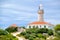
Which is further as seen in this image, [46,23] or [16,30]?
Answer: [46,23]

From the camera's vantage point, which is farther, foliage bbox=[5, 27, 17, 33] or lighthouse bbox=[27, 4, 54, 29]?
lighthouse bbox=[27, 4, 54, 29]

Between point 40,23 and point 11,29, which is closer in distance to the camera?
point 11,29

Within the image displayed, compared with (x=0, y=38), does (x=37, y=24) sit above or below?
below

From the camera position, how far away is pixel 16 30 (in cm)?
5219

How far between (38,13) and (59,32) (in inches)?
1130

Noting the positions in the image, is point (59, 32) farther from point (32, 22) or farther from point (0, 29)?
point (32, 22)

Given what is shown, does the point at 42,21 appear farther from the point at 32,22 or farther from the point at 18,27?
the point at 18,27

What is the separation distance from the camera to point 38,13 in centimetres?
6800

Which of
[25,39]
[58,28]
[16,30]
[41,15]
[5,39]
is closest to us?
[5,39]

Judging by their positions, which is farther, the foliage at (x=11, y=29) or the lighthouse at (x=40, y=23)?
the lighthouse at (x=40, y=23)

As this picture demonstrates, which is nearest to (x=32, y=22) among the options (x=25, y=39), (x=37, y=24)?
(x=37, y=24)

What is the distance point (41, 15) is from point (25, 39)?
30841mm

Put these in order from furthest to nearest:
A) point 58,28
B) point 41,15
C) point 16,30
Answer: point 41,15 < point 16,30 < point 58,28

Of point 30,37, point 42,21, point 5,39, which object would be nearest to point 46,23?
point 42,21
